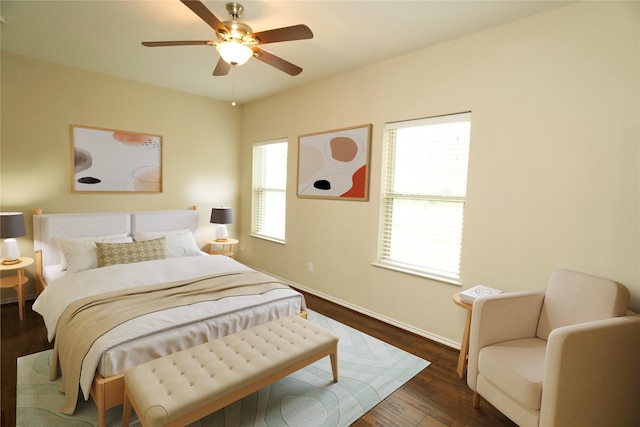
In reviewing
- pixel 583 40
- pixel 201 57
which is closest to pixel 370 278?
pixel 583 40

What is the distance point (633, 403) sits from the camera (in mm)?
1782

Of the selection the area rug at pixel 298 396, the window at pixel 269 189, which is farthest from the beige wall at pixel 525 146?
the window at pixel 269 189

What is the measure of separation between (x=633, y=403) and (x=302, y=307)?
2132 mm

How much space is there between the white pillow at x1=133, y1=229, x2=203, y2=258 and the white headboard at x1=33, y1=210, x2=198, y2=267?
0.61ft

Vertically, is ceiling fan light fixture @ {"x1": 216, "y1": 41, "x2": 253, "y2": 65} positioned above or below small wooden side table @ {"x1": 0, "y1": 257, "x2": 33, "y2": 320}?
above

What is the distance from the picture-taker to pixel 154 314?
6.95 ft

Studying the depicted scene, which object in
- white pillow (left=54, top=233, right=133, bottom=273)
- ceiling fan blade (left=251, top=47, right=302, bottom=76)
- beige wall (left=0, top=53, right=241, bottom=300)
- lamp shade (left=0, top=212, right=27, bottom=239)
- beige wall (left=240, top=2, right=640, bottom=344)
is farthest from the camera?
beige wall (left=0, top=53, right=241, bottom=300)

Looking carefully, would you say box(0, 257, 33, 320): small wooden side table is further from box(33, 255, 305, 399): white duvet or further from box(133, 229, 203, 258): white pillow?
box(133, 229, 203, 258): white pillow

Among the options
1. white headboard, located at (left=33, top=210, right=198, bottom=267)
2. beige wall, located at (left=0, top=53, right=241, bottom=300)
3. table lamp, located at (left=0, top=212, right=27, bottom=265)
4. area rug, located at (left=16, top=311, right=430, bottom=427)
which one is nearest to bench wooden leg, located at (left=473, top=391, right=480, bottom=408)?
area rug, located at (left=16, top=311, right=430, bottom=427)

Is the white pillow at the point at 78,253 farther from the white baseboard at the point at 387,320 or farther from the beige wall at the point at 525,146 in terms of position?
the beige wall at the point at 525,146

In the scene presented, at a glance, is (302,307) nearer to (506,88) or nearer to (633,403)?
(633,403)

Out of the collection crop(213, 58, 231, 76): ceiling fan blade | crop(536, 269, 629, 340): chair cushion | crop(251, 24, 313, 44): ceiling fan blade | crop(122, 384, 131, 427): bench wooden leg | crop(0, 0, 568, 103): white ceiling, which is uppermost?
crop(0, 0, 568, 103): white ceiling

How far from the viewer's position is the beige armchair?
1.58m

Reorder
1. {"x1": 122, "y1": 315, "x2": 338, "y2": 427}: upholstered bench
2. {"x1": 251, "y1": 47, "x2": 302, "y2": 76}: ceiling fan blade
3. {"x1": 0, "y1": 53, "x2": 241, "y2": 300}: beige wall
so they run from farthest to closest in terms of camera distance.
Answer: {"x1": 0, "y1": 53, "x2": 241, "y2": 300}: beige wall
{"x1": 251, "y1": 47, "x2": 302, "y2": 76}: ceiling fan blade
{"x1": 122, "y1": 315, "x2": 338, "y2": 427}: upholstered bench
